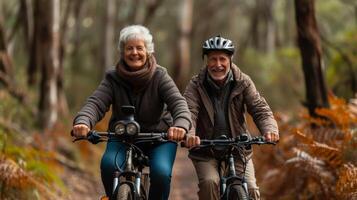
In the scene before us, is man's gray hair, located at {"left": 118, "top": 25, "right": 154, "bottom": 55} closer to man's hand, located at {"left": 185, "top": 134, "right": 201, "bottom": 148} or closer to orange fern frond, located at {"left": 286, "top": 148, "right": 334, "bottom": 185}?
man's hand, located at {"left": 185, "top": 134, "right": 201, "bottom": 148}

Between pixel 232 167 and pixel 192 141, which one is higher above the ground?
pixel 192 141

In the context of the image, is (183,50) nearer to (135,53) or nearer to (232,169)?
(135,53)

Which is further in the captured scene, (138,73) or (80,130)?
(138,73)

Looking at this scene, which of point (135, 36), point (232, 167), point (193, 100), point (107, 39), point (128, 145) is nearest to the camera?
point (128, 145)

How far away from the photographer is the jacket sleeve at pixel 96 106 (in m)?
5.75

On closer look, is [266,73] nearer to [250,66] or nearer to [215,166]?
[250,66]

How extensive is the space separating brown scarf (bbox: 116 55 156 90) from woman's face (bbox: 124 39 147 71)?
59 mm

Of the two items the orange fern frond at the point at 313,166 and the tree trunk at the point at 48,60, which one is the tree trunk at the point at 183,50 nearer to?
the tree trunk at the point at 48,60

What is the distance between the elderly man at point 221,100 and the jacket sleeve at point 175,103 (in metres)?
0.25

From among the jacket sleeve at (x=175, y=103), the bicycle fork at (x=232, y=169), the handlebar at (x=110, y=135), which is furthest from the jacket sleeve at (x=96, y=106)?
the bicycle fork at (x=232, y=169)

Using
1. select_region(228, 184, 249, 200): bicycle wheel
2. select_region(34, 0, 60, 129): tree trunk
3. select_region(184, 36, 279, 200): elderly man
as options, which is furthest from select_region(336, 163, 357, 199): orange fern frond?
select_region(34, 0, 60, 129): tree trunk

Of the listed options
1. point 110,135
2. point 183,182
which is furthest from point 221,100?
point 183,182

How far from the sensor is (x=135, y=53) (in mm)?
6090

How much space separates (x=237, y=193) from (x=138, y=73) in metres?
1.43
